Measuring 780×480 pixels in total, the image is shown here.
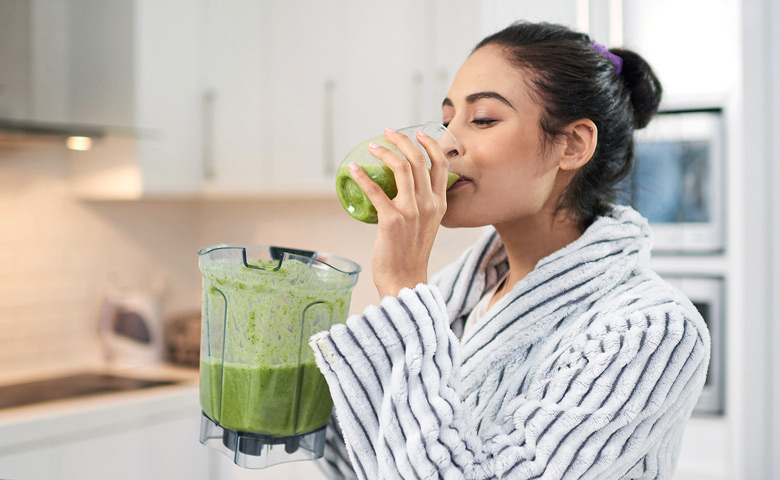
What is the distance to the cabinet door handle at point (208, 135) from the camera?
2463 millimetres

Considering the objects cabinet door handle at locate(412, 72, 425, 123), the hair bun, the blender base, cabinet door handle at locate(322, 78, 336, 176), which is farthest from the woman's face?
cabinet door handle at locate(322, 78, 336, 176)

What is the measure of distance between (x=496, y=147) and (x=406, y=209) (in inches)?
8.5

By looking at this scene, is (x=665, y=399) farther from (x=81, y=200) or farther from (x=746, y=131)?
(x=81, y=200)

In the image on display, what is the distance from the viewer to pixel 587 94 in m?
0.97

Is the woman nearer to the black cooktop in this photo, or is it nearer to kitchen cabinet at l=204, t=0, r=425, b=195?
kitchen cabinet at l=204, t=0, r=425, b=195

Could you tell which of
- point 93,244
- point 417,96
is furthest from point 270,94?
point 93,244

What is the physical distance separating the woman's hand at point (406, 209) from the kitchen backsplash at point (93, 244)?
1.11 meters

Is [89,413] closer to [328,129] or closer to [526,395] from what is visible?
[328,129]

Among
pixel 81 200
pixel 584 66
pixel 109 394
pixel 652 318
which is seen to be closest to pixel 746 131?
pixel 584 66

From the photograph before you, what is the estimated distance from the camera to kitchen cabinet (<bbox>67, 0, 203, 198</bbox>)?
2205 millimetres

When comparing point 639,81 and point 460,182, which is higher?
point 639,81

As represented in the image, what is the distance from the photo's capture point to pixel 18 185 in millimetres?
2260

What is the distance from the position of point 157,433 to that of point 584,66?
1741 millimetres

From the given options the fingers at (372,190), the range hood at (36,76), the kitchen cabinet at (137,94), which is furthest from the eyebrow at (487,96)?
the kitchen cabinet at (137,94)
